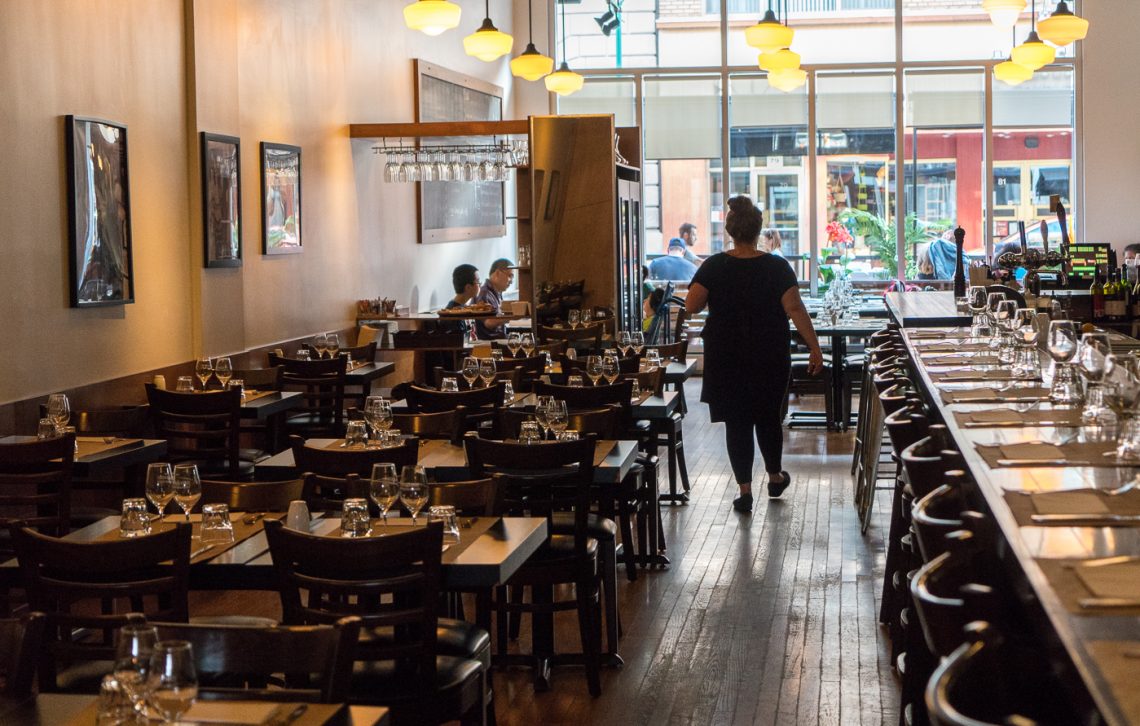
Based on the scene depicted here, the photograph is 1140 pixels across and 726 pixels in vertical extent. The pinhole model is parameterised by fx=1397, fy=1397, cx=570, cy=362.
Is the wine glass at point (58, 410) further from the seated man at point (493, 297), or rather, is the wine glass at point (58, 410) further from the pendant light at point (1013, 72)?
the pendant light at point (1013, 72)

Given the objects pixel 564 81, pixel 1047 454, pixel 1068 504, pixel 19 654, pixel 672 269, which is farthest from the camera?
pixel 672 269

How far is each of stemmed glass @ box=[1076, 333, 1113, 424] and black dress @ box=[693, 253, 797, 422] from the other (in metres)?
3.38

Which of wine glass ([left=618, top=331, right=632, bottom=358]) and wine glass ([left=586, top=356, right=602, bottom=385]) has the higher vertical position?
wine glass ([left=618, top=331, right=632, bottom=358])

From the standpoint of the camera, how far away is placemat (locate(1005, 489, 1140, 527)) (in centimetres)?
286

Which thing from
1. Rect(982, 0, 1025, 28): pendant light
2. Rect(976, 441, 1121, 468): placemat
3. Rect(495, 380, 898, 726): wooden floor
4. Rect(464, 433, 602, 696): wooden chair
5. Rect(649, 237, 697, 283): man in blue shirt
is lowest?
Rect(495, 380, 898, 726): wooden floor

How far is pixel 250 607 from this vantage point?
6.07 m

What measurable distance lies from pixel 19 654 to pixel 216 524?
149cm

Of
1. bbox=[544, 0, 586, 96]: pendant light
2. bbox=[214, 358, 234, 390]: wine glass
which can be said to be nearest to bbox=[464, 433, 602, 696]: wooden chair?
bbox=[214, 358, 234, 390]: wine glass

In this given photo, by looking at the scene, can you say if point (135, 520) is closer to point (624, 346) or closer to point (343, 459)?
point (343, 459)

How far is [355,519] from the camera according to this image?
3.76 metres

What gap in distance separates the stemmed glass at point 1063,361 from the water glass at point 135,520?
2.93m

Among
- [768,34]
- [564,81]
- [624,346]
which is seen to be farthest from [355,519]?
[564,81]

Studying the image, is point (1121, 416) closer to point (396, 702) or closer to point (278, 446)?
point (396, 702)

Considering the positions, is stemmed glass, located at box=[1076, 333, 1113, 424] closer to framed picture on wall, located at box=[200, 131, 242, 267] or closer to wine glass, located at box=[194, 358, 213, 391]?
wine glass, located at box=[194, 358, 213, 391]
